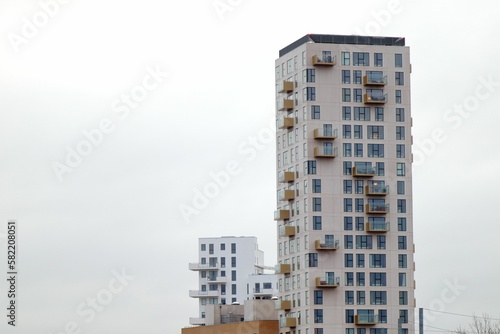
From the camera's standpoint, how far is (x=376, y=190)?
170m

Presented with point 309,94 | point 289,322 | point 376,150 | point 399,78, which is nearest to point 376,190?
point 376,150

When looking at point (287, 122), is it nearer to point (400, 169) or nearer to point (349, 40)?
point (349, 40)

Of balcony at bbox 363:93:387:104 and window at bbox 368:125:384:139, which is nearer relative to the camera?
balcony at bbox 363:93:387:104

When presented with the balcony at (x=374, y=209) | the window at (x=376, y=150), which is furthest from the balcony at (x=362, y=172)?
the balcony at (x=374, y=209)

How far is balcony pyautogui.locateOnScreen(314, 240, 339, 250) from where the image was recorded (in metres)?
168

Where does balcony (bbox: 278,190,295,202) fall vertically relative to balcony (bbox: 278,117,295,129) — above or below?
below

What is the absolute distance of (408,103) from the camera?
→ 172875mm

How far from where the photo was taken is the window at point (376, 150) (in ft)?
562

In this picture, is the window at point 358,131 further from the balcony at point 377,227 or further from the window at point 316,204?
the balcony at point 377,227

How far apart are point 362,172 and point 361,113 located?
800 centimetres

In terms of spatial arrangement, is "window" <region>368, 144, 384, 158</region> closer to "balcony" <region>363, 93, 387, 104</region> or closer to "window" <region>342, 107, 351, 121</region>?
"window" <region>342, 107, 351, 121</region>

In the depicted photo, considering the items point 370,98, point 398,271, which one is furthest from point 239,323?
point 370,98

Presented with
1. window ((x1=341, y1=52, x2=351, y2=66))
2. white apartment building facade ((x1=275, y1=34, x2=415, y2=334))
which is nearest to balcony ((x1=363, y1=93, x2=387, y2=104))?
white apartment building facade ((x1=275, y1=34, x2=415, y2=334))

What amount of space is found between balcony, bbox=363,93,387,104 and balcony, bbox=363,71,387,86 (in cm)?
148
